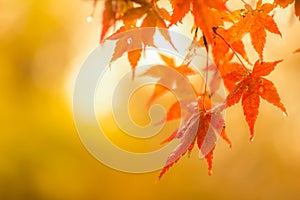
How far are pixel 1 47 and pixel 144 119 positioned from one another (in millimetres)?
2084

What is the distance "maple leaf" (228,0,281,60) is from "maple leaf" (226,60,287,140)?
0.08 meters

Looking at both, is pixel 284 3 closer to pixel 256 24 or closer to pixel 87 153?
pixel 256 24

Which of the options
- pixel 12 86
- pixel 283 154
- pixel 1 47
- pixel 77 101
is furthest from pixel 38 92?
pixel 283 154

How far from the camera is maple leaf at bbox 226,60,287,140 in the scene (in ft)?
4.59

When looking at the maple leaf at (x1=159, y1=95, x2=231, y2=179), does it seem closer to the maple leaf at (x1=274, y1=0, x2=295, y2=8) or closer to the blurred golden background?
the maple leaf at (x1=274, y1=0, x2=295, y2=8)

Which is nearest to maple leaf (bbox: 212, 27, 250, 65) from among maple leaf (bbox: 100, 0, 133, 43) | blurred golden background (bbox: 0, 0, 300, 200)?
maple leaf (bbox: 100, 0, 133, 43)

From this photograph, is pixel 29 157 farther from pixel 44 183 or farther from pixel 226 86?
pixel 226 86

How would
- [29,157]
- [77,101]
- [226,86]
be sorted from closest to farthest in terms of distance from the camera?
[226,86] < [77,101] < [29,157]

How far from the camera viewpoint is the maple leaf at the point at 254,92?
4.59ft

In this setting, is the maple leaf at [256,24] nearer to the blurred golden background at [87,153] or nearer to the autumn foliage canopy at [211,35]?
the autumn foliage canopy at [211,35]

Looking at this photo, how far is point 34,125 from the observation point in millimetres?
6070

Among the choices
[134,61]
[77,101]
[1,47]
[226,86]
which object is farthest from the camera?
[1,47]

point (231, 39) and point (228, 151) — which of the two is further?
point (228, 151)

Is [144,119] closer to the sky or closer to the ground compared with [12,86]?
closer to the ground
